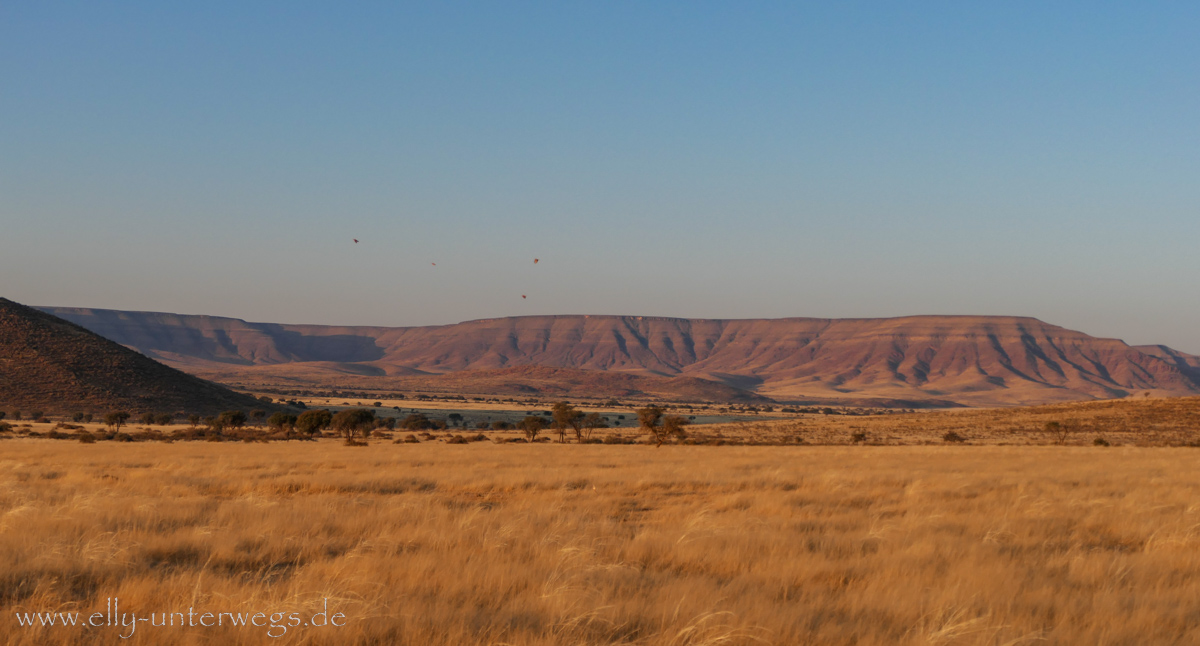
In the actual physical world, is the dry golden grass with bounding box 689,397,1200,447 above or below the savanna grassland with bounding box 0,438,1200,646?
below

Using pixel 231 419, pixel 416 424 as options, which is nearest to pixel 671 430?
pixel 231 419

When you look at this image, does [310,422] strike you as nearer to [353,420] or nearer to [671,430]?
[353,420]

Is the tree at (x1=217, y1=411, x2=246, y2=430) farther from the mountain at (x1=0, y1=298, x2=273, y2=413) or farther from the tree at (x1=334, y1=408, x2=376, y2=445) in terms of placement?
the mountain at (x1=0, y1=298, x2=273, y2=413)

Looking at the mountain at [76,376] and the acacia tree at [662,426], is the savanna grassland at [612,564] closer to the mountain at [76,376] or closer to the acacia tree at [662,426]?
the acacia tree at [662,426]

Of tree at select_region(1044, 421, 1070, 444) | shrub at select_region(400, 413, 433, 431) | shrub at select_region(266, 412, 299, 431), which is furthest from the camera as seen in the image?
shrub at select_region(400, 413, 433, 431)

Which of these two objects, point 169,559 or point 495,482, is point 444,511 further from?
point 495,482

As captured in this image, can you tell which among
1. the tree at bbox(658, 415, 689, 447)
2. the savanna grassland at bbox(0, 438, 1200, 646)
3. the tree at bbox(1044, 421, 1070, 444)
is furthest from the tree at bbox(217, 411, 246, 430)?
the tree at bbox(1044, 421, 1070, 444)
